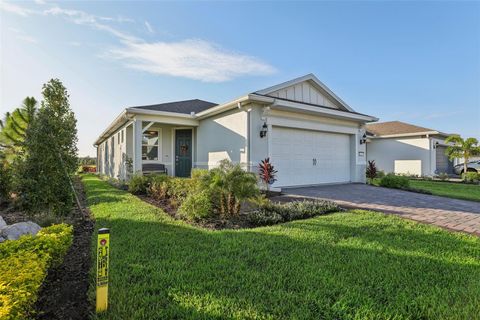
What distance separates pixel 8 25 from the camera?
665cm

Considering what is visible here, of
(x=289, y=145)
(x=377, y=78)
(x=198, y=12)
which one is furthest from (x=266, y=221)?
(x=377, y=78)

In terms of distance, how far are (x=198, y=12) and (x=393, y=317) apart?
32.8ft

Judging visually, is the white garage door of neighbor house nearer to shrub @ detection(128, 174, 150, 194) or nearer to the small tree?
the small tree

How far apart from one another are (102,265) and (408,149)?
70.2 ft

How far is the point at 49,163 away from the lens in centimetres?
573

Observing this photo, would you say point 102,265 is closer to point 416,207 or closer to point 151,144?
point 416,207

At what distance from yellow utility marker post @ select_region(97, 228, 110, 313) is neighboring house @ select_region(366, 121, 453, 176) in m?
20.8

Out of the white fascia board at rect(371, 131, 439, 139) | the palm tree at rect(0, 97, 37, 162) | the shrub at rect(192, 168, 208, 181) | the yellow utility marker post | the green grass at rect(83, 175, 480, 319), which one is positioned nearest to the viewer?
the yellow utility marker post

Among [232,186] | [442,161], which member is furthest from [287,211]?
[442,161]

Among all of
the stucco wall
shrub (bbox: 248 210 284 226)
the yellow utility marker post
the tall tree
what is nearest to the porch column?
the tall tree

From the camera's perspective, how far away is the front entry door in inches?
518

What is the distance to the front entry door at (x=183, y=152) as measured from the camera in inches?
518

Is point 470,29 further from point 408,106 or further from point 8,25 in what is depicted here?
point 8,25

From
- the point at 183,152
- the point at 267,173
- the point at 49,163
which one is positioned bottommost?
A: the point at 267,173
